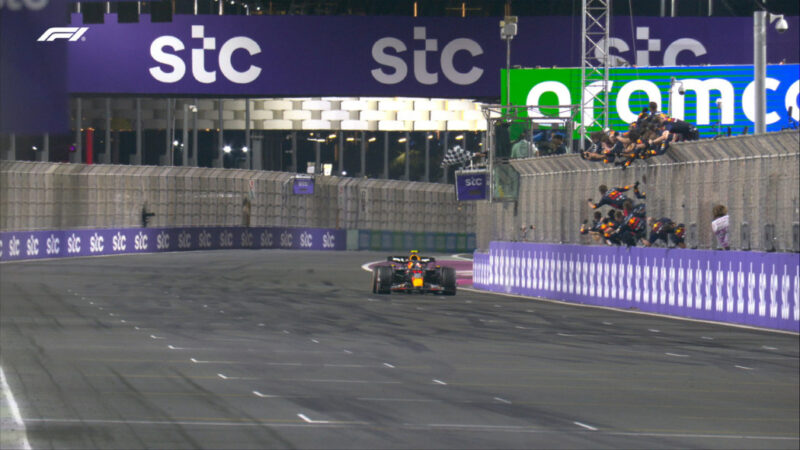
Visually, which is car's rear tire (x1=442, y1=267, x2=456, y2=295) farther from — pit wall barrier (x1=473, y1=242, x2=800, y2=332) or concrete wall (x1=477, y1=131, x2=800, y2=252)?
concrete wall (x1=477, y1=131, x2=800, y2=252)

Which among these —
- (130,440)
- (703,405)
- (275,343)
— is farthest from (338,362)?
(130,440)

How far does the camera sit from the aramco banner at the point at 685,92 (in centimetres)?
4634

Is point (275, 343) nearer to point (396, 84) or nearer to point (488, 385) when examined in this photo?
point (488, 385)

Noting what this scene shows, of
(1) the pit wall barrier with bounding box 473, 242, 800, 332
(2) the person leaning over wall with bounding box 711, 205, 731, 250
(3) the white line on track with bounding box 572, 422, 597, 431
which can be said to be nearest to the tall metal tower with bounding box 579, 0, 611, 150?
(1) the pit wall barrier with bounding box 473, 242, 800, 332

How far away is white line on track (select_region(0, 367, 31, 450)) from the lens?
11.5 m

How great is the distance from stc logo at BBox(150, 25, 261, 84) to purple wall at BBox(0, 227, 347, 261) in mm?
7009

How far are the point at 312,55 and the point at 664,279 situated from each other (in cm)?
2729

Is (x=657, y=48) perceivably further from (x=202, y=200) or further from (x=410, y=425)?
(x=410, y=425)

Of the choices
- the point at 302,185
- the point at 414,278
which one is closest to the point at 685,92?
the point at 414,278

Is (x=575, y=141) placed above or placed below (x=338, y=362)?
above

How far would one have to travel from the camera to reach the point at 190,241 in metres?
64.7

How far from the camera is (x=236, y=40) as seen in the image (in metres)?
52.7

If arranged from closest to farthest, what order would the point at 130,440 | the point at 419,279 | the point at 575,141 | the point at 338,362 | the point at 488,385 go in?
the point at 130,440
the point at 488,385
the point at 338,362
the point at 419,279
the point at 575,141

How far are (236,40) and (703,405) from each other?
4004 centimetres
